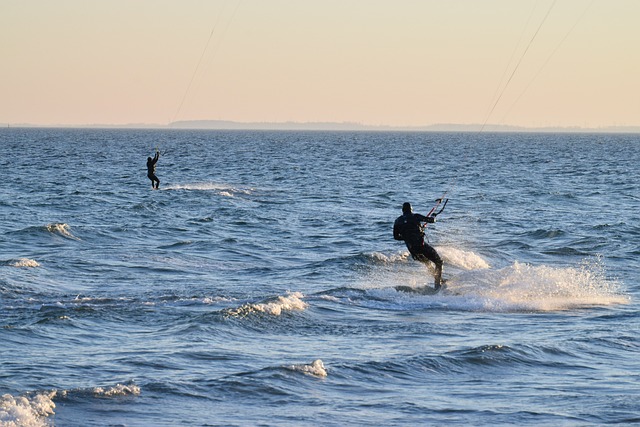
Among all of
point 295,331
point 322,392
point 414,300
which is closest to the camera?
point 322,392

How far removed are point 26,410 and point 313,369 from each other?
3422mm

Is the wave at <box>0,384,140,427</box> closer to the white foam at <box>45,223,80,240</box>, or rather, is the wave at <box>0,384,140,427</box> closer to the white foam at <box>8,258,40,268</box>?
the white foam at <box>8,258,40,268</box>

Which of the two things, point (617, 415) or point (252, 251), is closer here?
point (617, 415)

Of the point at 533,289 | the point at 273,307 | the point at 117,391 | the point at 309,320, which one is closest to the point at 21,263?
the point at 273,307

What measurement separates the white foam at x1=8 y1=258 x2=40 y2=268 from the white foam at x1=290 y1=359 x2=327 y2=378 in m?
10.0

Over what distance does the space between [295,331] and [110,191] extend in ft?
101

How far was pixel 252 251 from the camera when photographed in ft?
80.3

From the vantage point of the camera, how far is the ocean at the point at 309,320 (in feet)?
36.0

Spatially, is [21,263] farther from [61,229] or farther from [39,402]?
[39,402]

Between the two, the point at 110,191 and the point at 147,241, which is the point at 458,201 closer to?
the point at 110,191

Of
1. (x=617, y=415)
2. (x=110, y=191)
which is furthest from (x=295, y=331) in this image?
(x=110, y=191)

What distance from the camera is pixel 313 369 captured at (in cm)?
1218

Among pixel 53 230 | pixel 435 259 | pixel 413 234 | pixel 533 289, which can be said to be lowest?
pixel 533 289

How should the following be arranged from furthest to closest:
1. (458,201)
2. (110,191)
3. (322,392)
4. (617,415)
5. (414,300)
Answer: (110,191) < (458,201) < (414,300) < (322,392) < (617,415)
